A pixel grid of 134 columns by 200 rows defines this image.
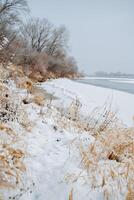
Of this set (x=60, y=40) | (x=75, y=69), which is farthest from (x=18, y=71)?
(x=60, y=40)

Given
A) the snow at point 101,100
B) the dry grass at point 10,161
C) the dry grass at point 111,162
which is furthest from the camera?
the snow at point 101,100

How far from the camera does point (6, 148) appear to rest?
2652 millimetres

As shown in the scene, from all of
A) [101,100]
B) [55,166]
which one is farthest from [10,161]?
[101,100]

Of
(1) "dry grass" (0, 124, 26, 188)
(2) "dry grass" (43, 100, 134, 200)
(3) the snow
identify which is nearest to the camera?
(1) "dry grass" (0, 124, 26, 188)

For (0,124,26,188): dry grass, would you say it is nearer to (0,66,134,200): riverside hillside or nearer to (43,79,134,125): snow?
(0,66,134,200): riverside hillside

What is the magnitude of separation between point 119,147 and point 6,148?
1.39 m

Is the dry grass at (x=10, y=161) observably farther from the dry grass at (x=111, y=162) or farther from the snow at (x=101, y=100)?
the snow at (x=101, y=100)

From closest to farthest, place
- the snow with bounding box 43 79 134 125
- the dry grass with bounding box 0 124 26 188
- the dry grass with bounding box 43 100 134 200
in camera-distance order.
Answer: the dry grass with bounding box 0 124 26 188
the dry grass with bounding box 43 100 134 200
the snow with bounding box 43 79 134 125

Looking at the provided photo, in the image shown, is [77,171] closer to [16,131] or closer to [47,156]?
[47,156]

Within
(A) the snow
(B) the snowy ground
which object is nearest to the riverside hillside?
(B) the snowy ground

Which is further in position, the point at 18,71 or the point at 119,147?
the point at 18,71

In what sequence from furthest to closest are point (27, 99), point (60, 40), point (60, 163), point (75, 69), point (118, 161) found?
point (60, 40) → point (75, 69) → point (27, 99) → point (118, 161) → point (60, 163)

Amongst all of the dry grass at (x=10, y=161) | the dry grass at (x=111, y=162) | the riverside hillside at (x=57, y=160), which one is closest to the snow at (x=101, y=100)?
the dry grass at (x=111, y=162)

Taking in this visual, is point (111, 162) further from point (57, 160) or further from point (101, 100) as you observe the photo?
point (101, 100)
